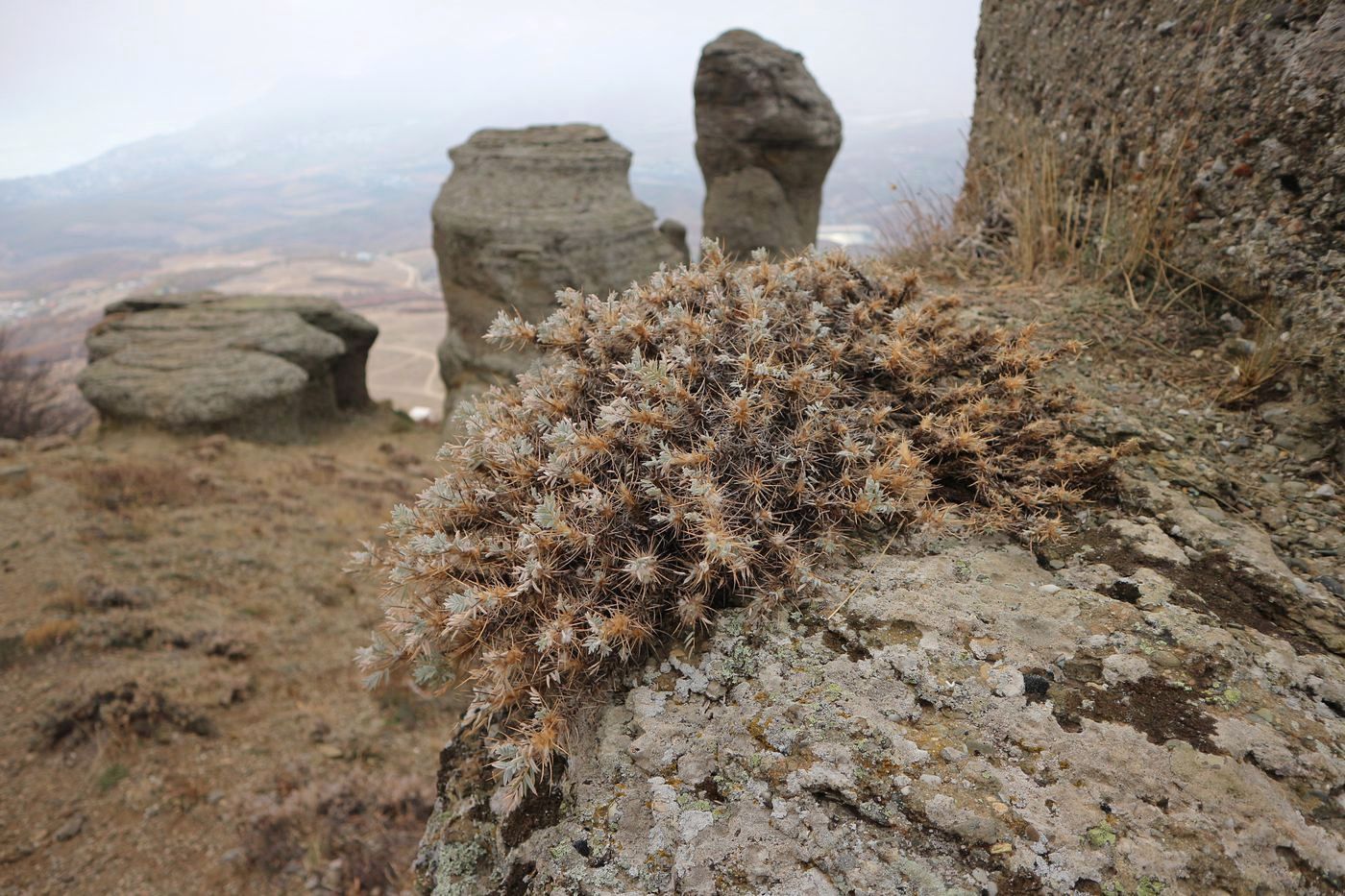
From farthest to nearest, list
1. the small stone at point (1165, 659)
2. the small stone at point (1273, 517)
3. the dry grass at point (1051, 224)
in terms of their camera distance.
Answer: the dry grass at point (1051, 224) → the small stone at point (1273, 517) → the small stone at point (1165, 659)

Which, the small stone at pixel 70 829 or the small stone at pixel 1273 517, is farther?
the small stone at pixel 70 829

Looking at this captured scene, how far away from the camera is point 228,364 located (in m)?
17.3

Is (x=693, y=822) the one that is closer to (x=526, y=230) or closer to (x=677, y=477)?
(x=677, y=477)

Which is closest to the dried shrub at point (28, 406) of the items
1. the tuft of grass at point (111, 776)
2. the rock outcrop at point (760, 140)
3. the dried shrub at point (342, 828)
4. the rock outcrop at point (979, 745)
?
the tuft of grass at point (111, 776)

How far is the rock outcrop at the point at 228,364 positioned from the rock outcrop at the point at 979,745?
58.0 feet

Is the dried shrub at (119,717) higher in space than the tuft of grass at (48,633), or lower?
lower

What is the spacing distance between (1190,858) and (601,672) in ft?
4.63

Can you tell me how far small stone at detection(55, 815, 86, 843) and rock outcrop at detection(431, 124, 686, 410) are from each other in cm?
1241

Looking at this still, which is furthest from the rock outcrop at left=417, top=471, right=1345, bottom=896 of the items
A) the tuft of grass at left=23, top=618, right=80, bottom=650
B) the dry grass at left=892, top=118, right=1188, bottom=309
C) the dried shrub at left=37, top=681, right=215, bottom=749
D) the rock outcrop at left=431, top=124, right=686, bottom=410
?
the rock outcrop at left=431, top=124, right=686, bottom=410

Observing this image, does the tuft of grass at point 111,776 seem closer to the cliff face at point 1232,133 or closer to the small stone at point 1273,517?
the small stone at point 1273,517

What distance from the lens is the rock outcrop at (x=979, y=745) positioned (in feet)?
4.65

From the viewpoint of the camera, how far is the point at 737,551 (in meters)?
1.87

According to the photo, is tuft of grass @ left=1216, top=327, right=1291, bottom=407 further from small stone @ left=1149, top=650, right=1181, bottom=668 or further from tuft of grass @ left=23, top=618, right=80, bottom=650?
tuft of grass @ left=23, top=618, right=80, bottom=650

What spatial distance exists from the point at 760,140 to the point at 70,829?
19245mm
